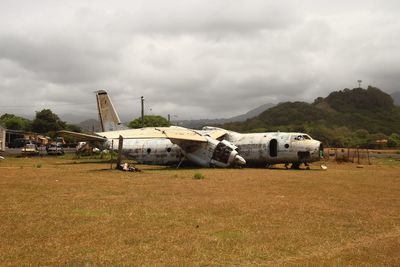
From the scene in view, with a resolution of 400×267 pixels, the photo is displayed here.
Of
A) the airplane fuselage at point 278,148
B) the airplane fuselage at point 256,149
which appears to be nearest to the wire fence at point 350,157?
the airplane fuselage at point 278,148

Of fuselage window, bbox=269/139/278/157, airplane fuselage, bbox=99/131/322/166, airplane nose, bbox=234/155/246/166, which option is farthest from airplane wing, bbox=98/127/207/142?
fuselage window, bbox=269/139/278/157

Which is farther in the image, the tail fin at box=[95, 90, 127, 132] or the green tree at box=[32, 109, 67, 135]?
the green tree at box=[32, 109, 67, 135]

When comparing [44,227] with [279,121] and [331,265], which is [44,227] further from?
[279,121]

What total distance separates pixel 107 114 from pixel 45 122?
93.1 metres

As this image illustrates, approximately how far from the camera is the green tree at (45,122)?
129375 millimetres

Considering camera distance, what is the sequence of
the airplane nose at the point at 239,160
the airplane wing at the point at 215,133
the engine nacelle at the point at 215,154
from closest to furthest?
1. the airplane nose at the point at 239,160
2. the engine nacelle at the point at 215,154
3. the airplane wing at the point at 215,133

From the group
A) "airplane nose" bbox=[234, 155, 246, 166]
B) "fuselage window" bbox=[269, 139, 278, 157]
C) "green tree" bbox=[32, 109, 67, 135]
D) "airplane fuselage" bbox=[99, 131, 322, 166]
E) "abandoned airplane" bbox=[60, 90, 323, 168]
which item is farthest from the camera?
"green tree" bbox=[32, 109, 67, 135]

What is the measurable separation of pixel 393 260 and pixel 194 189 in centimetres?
998

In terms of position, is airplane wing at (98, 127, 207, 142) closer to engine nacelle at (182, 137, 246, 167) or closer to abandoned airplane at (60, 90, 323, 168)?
abandoned airplane at (60, 90, 323, 168)

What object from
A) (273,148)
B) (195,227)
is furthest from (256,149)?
(195,227)

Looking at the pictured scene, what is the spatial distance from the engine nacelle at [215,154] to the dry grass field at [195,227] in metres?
15.2

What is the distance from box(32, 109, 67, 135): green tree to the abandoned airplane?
326 feet

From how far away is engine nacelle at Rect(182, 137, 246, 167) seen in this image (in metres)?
31.1

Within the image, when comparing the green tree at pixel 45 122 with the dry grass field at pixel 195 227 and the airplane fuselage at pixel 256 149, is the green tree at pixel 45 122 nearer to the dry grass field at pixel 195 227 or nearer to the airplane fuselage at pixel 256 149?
the airplane fuselage at pixel 256 149
